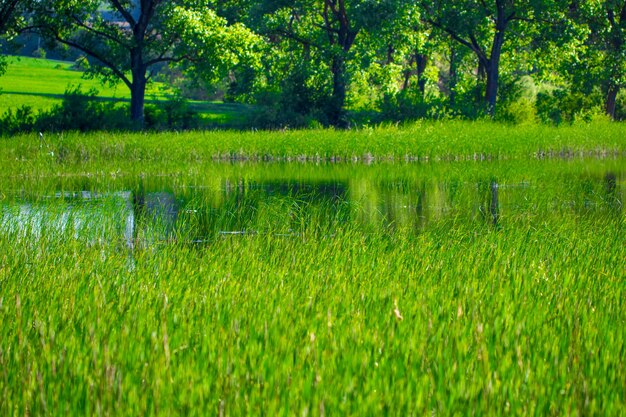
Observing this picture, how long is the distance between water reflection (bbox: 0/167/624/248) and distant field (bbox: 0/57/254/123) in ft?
57.6

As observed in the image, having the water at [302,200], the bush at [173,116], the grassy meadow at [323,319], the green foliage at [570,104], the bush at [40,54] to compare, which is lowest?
the water at [302,200]

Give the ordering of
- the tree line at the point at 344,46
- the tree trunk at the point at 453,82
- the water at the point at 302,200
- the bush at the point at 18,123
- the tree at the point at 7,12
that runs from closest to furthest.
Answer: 1. the water at the point at 302,200
2. the bush at the point at 18,123
3. the tree at the point at 7,12
4. the tree line at the point at 344,46
5. the tree trunk at the point at 453,82

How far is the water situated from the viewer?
12.2 meters

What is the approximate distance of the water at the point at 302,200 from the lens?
12.2 metres

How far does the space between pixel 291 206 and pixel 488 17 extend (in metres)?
30.7

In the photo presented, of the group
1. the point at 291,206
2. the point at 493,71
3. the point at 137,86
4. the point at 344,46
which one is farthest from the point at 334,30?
the point at 291,206

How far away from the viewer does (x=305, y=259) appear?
9328mm

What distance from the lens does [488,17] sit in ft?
136

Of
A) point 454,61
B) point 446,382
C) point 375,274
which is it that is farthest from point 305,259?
point 454,61

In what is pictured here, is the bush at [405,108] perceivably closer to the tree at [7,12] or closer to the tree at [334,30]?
the tree at [334,30]

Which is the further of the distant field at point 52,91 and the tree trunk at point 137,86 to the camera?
the distant field at point 52,91

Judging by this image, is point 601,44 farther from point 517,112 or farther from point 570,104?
point 517,112

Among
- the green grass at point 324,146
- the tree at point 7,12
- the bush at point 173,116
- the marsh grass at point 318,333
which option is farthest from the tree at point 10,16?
the marsh grass at point 318,333

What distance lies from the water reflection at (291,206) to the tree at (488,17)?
763 inches
